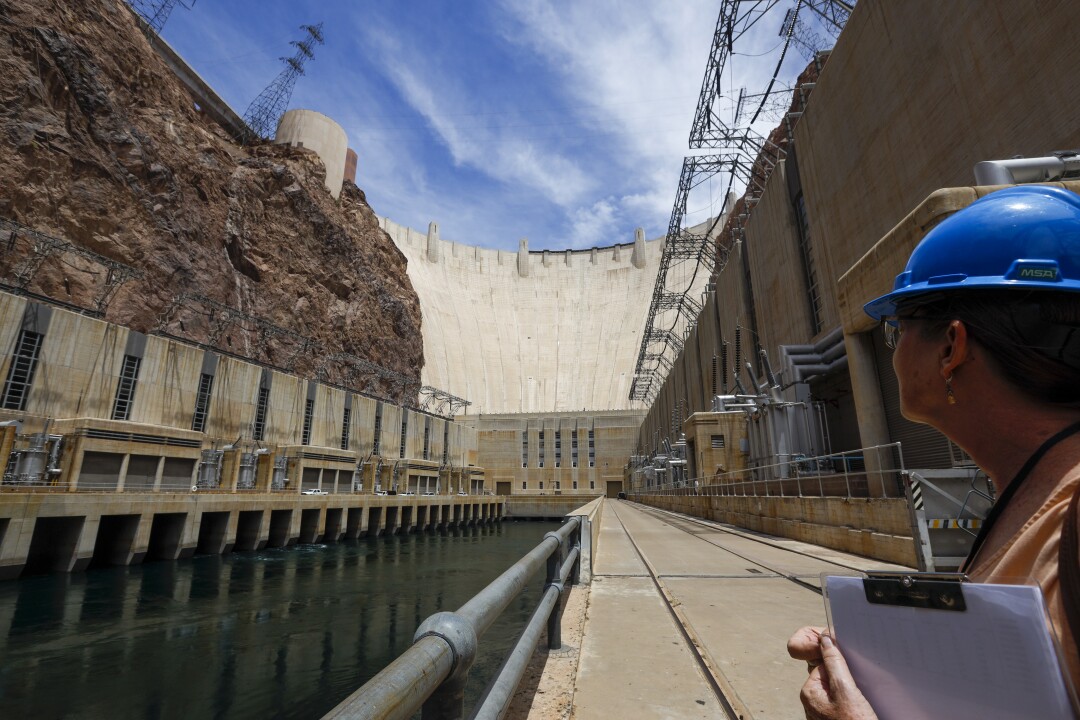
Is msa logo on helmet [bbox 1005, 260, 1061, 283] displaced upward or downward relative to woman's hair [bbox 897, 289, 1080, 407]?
upward

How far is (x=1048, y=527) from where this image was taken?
757 mm

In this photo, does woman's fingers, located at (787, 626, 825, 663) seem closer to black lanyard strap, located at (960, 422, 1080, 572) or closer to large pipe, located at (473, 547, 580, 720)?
black lanyard strap, located at (960, 422, 1080, 572)

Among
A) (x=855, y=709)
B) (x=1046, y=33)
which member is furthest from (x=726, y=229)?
(x=855, y=709)

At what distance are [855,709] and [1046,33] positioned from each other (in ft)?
41.0

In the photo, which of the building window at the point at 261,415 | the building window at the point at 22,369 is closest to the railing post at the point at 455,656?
the building window at the point at 22,369

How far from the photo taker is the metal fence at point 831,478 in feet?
31.9

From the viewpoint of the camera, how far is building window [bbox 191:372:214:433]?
27.7 m

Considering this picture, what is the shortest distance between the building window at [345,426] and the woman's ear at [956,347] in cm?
4044

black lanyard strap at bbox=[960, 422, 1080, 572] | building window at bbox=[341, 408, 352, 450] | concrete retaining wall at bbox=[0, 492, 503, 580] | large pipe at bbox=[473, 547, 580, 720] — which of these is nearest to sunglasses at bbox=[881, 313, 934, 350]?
black lanyard strap at bbox=[960, 422, 1080, 572]

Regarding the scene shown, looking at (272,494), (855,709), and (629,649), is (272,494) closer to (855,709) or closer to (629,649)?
(629,649)

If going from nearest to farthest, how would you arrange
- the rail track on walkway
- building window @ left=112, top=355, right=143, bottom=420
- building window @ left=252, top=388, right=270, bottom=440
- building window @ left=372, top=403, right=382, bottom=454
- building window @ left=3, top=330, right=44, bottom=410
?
the rail track on walkway, building window @ left=3, top=330, right=44, bottom=410, building window @ left=112, top=355, right=143, bottom=420, building window @ left=252, top=388, right=270, bottom=440, building window @ left=372, top=403, right=382, bottom=454

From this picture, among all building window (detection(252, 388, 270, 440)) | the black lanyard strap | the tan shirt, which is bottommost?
the tan shirt

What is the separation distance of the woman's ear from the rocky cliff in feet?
108

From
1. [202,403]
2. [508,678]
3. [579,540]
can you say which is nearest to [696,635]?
[579,540]
